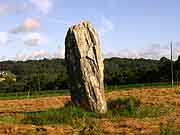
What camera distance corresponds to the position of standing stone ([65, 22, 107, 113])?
17.3 meters

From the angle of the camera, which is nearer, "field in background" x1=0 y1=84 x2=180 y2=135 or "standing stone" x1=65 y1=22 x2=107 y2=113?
"field in background" x1=0 y1=84 x2=180 y2=135

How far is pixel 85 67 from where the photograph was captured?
57.3 feet

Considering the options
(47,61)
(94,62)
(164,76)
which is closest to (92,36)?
(94,62)

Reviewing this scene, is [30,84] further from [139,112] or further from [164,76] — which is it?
[139,112]

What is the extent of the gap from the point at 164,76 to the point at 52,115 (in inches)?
1605

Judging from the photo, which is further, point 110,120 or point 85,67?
point 85,67

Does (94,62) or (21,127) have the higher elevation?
(94,62)

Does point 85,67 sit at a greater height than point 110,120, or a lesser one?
greater

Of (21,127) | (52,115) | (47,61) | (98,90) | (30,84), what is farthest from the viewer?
(47,61)

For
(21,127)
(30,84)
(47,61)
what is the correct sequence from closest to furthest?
(21,127)
(30,84)
(47,61)

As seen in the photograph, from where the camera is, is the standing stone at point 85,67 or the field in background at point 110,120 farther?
the standing stone at point 85,67

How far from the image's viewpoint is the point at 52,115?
15.1m

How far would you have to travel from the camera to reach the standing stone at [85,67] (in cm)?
1728

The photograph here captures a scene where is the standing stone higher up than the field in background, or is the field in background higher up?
the standing stone
